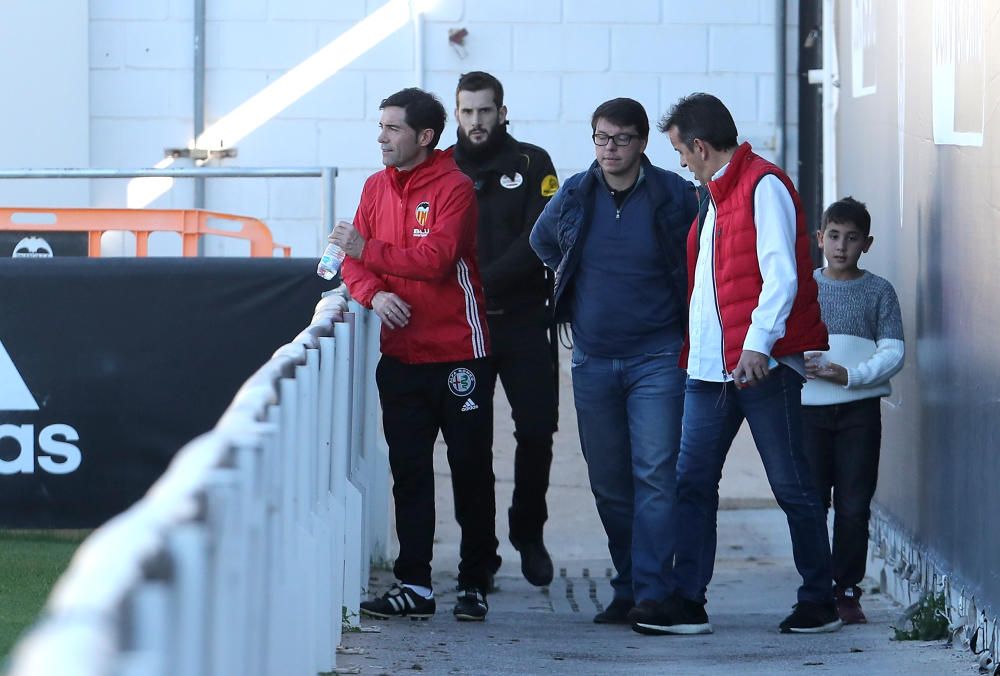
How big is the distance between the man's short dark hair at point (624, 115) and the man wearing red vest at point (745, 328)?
0.56ft

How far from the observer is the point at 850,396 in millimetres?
5082

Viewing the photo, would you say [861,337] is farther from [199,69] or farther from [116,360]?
[199,69]

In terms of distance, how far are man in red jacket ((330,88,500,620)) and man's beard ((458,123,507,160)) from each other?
57 centimetres

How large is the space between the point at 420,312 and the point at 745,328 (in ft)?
3.33

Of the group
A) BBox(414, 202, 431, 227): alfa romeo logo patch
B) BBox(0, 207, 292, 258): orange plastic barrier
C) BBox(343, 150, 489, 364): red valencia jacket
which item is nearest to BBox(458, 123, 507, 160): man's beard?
BBox(343, 150, 489, 364): red valencia jacket

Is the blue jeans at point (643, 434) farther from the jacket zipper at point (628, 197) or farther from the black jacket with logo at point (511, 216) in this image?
the black jacket with logo at point (511, 216)

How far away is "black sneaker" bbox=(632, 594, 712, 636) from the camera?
4836mm

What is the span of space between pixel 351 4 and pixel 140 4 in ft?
3.99

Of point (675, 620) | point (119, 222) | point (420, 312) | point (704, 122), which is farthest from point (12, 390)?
point (704, 122)

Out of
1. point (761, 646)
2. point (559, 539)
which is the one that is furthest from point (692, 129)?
point (559, 539)

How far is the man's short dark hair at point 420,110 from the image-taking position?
16.0 feet

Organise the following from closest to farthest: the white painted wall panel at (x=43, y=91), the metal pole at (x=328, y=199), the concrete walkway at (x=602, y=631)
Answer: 1. the concrete walkway at (x=602, y=631)
2. the metal pole at (x=328, y=199)
3. the white painted wall panel at (x=43, y=91)

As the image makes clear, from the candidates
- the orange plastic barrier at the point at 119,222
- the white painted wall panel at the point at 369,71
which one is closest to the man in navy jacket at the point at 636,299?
the orange plastic barrier at the point at 119,222

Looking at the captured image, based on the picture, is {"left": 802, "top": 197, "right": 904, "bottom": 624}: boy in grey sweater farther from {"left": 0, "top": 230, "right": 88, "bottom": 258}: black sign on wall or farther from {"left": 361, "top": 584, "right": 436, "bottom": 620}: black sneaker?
{"left": 0, "top": 230, "right": 88, "bottom": 258}: black sign on wall
